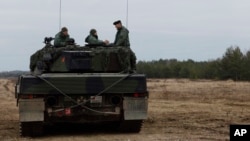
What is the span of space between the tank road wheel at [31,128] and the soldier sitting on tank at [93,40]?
2680mm

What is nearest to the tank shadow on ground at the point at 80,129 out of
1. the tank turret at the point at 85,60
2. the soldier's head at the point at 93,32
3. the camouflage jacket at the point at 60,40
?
the tank turret at the point at 85,60

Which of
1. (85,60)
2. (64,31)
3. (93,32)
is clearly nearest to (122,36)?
(93,32)

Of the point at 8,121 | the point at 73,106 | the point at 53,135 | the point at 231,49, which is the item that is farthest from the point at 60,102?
the point at 231,49

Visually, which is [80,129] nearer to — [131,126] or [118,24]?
[131,126]

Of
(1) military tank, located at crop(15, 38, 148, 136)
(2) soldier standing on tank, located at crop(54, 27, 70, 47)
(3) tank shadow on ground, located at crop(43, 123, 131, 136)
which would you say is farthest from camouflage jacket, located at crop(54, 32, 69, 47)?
(3) tank shadow on ground, located at crop(43, 123, 131, 136)

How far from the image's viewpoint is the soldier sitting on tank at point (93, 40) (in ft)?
43.9

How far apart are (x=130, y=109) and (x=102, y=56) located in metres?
1.71

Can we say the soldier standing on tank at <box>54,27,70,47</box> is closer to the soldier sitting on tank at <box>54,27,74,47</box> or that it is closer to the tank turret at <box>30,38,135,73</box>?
the soldier sitting on tank at <box>54,27,74,47</box>

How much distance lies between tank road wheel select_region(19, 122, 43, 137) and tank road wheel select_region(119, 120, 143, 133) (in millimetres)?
1820

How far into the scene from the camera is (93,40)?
13469 millimetres

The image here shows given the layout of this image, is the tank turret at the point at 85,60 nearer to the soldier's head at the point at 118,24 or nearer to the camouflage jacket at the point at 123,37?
the camouflage jacket at the point at 123,37

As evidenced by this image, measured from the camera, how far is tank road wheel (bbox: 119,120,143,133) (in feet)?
39.8

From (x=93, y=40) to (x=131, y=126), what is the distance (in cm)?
246

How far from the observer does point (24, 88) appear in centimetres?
1132
